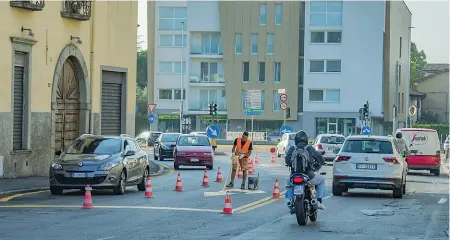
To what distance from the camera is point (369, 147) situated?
25781 millimetres

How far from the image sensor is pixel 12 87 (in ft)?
98.4

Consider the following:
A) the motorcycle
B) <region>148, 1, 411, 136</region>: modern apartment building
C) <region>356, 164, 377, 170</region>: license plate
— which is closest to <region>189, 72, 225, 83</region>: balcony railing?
<region>148, 1, 411, 136</region>: modern apartment building

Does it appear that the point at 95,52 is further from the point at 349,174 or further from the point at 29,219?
the point at 29,219

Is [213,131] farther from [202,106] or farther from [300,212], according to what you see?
[202,106]

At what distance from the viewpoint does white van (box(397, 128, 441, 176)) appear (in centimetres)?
4028

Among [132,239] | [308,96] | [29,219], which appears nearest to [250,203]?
[29,219]

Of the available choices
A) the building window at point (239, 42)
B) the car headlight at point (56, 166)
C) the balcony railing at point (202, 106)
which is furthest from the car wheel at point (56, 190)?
the balcony railing at point (202, 106)

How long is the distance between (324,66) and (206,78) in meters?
11.8

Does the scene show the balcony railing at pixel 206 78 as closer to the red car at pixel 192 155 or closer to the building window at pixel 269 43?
the building window at pixel 269 43

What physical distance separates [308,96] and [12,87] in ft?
212

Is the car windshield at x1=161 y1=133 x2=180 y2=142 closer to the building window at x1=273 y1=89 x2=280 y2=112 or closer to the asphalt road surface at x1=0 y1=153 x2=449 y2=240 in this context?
the asphalt road surface at x1=0 y1=153 x2=449 y2=240

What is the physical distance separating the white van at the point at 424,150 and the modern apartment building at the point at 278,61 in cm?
5090

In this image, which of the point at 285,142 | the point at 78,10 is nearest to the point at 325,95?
the point at 285,142

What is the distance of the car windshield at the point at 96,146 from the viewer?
2530cm
